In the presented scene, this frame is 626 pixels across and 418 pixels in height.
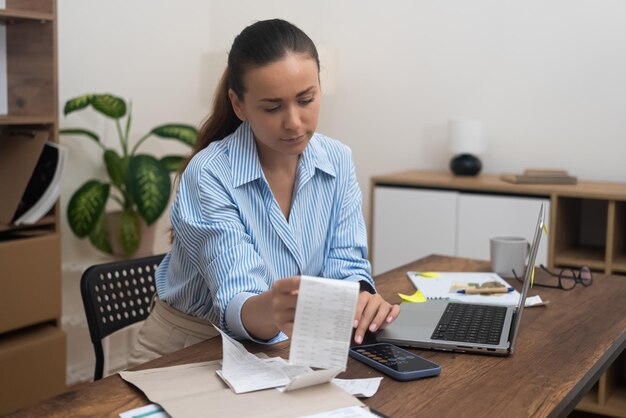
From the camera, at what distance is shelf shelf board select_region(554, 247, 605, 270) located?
10.7 feet

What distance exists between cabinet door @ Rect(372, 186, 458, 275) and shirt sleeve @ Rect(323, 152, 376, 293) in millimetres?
1758

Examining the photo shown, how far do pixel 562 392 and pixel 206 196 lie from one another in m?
0.77

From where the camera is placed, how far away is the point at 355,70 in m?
4.25

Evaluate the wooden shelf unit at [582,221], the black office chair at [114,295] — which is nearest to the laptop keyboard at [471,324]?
the black office chair at [114,295]

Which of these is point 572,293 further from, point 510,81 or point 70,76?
point 70,76

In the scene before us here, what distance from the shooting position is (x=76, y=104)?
10.6 ft

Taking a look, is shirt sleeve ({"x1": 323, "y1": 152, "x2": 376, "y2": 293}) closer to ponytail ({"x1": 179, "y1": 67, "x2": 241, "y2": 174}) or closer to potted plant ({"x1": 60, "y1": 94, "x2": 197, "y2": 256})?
ponytail ({"x1": 179, "y1": 67, "x2": 241, "y2": 174})

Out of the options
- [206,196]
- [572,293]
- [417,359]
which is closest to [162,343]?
[206,196]

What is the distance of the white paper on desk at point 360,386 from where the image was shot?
129cm

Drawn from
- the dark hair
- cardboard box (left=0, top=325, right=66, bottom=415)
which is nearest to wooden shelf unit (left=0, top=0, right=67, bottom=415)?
cardboard box (left=0, top=325, right=66, bottom=415)

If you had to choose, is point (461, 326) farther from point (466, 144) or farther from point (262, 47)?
point (466, 144)

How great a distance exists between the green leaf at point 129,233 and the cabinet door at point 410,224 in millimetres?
1123

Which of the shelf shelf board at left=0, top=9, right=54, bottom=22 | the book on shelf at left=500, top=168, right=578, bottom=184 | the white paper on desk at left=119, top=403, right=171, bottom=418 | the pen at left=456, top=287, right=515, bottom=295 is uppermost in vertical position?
the shelf shelf board at left=0, top=9, right=54, bottom=22

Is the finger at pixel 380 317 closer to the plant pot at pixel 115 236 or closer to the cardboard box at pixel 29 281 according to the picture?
the cardboard box at pixel 29 281
